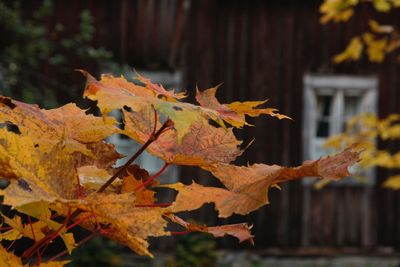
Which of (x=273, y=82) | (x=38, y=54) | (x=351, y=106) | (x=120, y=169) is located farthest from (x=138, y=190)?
(x=351, y=106)

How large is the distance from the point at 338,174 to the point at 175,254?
7.58 metres

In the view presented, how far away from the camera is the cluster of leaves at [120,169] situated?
668mm

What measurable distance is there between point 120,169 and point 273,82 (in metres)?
8.23

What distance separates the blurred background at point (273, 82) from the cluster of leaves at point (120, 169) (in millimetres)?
7450

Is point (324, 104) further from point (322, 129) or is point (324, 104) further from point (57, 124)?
point (57, 124)

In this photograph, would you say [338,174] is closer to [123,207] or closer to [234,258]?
[123,207]

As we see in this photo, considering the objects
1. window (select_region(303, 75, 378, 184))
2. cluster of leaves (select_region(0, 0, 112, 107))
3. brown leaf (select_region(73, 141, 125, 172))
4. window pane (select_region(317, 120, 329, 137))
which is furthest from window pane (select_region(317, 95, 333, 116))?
brown leaf (select_region(73, 141, 125, 172))

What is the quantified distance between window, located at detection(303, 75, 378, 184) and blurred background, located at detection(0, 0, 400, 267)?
0.01 m

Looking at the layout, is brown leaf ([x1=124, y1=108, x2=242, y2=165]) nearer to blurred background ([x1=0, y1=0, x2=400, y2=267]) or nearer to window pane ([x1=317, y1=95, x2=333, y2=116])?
blurred background ([x1=0, y1=0, x2=400, y2=267])

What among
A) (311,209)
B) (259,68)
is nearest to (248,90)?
(259,68)

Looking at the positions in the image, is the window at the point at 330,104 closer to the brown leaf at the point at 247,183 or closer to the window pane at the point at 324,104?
the window pane at the point at 324,104

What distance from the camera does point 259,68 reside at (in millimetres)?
8875

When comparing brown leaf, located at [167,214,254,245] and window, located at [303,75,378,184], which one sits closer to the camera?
brown leaf, located at [167,214,254,245]

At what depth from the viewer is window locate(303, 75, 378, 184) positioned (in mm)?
8977
